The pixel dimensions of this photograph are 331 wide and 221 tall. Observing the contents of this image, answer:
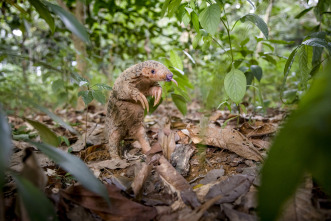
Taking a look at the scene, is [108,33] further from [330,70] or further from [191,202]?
[330,70]

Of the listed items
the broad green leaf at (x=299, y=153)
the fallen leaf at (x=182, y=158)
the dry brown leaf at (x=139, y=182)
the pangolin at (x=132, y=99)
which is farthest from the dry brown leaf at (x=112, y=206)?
the pangolin at (x=132, y=99)

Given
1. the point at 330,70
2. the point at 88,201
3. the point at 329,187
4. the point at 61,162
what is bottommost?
the point at 88,201

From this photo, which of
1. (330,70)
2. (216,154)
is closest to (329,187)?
(330,70)

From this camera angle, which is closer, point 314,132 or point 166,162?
point 314,132

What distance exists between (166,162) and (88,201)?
1.72 ft

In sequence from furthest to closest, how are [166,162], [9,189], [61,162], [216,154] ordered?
[216,154]
[166,162]
[9,189]
[61,162]

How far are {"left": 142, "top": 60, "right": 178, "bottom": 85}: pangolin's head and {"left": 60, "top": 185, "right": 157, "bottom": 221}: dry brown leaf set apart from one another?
84cm

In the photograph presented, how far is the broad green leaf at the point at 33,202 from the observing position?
651 mm

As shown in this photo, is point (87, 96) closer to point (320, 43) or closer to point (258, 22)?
point (258, 22)

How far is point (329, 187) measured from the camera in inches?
20.1

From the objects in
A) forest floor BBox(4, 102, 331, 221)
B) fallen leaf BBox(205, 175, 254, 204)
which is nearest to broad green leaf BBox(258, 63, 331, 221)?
forest floor BBox(4, 102, 331, 221)

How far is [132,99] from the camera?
1696mm

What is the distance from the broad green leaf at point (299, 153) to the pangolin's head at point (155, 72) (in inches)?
44.4

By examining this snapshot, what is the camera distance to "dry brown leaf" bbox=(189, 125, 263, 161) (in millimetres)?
1479
